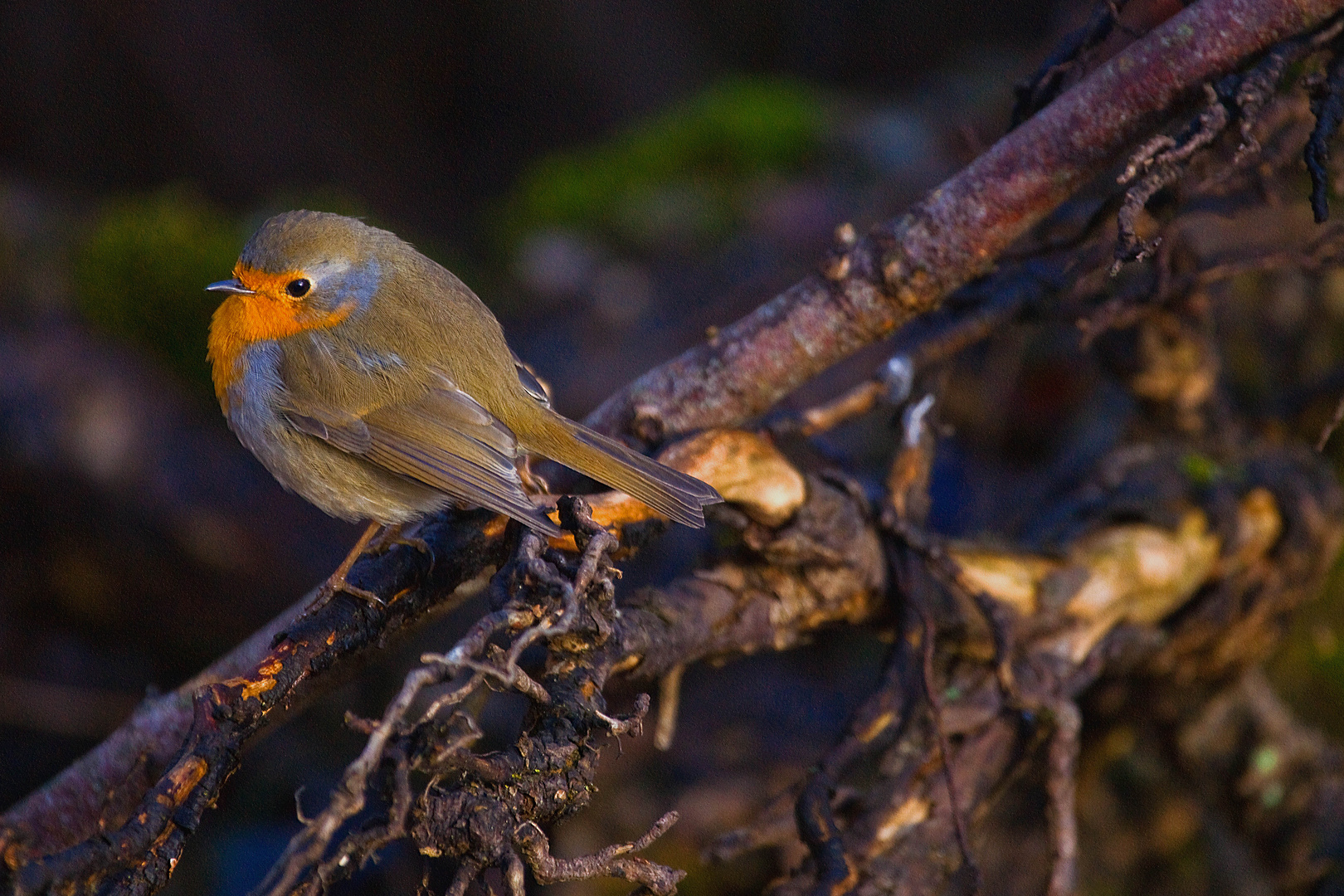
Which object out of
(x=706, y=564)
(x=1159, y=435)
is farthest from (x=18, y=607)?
(x=1159, y=435)

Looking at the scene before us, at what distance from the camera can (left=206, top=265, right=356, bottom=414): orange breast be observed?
265 cm

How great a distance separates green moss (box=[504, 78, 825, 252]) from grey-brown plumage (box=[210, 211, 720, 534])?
3.54 m

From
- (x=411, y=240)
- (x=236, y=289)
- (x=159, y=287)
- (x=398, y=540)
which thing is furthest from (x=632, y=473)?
(x=411, y=240)

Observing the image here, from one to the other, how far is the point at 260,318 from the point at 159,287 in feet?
8.17

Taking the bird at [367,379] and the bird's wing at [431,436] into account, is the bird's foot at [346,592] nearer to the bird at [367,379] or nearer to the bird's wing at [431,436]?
the bird at [367,379]

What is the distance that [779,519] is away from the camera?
7.54 ft

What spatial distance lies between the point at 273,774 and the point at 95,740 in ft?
2.35

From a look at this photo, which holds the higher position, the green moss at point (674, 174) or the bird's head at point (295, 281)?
the green moss at point (674, 174)

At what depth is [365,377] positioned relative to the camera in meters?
2.55

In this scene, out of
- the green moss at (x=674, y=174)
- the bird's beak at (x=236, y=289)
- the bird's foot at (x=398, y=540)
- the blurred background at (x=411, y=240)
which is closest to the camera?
the bird's foot at (x=398, y=540)

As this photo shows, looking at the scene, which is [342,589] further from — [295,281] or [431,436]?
[295,281]

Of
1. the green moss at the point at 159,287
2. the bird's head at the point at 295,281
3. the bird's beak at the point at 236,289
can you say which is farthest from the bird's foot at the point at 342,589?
the green moss at the point at 159,287

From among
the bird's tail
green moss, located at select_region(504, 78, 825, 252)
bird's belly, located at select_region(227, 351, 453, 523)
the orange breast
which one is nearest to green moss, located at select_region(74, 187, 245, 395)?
green moss, located at select_region(504, 78, 825, 252)

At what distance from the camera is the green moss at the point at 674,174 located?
A: 6180 mm
